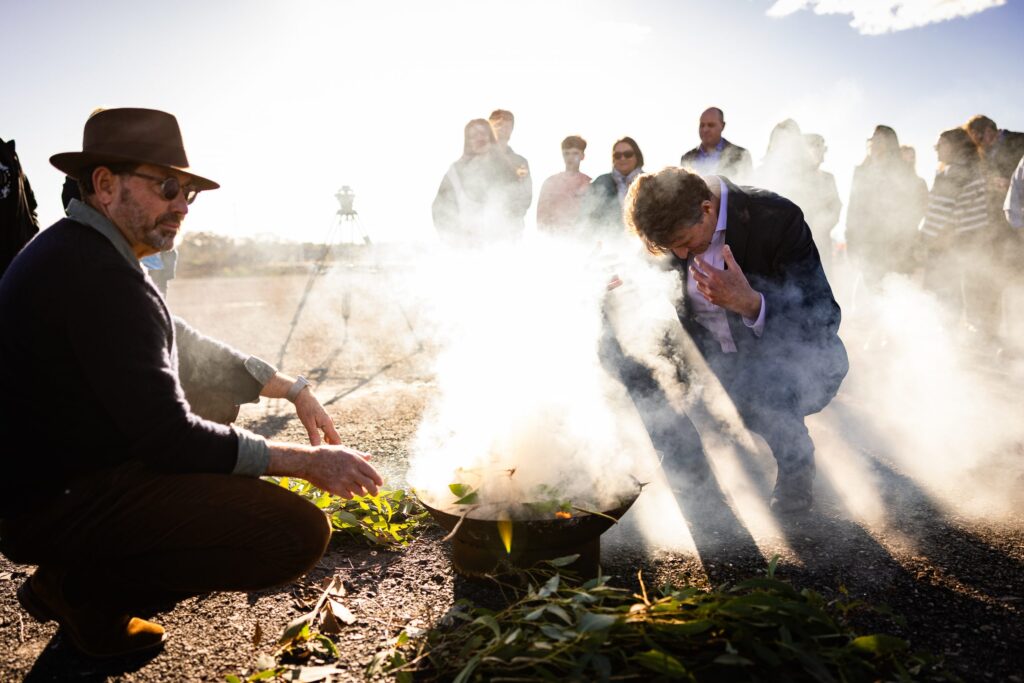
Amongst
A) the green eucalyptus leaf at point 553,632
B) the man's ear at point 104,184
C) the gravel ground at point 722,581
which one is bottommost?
the gravel ground at point 722,581

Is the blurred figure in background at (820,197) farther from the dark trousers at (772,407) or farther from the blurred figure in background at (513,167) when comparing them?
the dark trousers at (772,407)

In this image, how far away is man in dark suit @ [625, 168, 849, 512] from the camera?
3.57m

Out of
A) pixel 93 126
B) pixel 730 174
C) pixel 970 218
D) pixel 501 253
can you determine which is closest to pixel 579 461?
pixel 93 126

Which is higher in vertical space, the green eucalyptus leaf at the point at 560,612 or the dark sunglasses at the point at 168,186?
the dark sunglasses at the point at 168,186

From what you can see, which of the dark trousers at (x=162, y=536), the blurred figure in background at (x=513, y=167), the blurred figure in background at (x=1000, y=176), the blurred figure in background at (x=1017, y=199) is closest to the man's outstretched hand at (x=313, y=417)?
the dark trousers at (x=162, y=536)

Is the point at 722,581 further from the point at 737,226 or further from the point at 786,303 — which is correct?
the point at 737,226

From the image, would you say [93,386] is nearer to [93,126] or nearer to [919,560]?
[93,126]

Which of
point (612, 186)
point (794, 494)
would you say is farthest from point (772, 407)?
point (612, 186)

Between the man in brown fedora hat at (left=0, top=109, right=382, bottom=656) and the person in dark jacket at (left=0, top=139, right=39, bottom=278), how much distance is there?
2.27 meters

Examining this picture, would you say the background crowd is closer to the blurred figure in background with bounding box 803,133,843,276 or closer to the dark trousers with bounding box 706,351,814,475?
the blurred figure in background with bounding box 803,133,843,276

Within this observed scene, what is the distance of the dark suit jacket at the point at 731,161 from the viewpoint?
6836 mm

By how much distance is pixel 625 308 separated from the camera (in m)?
5.07

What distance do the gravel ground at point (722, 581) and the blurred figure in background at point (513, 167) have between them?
3.38 meters

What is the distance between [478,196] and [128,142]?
466 centimetres
